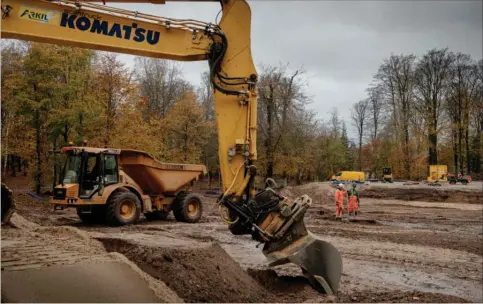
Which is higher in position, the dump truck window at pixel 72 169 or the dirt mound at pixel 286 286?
the dump truck window at pixel 72 169

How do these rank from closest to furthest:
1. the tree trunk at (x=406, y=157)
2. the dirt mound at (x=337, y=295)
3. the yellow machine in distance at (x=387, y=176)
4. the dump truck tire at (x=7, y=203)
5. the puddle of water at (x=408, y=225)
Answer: the dump truck tire at (x=7, y=203) → the dirt mound at (x=337, y=295) → the puddle of water at (x=408, y=225) → the yellow machine in distance at (x=387, y=176) → the tree trunk at (x=406, y=157)

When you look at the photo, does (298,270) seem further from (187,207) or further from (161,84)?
(161,84)

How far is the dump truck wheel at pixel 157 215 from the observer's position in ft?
54.6

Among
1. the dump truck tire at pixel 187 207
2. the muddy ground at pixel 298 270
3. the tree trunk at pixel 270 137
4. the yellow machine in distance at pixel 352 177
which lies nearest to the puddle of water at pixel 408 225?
the muddy ground at pixel 298 270

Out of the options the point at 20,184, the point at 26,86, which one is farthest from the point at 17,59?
the point at 20,184

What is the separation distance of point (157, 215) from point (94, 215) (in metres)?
2.71

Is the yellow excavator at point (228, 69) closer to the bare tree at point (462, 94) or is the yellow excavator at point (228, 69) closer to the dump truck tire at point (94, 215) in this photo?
the dump truck tire at point (94, 215)

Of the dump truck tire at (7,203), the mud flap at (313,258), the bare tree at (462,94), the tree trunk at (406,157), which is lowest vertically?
the mud flap at (313,258)

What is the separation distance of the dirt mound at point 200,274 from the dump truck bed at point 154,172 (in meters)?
6.98

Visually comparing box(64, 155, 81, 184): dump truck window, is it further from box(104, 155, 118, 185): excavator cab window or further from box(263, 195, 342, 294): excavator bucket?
box(263, 195, 342, 294): excavator bucket

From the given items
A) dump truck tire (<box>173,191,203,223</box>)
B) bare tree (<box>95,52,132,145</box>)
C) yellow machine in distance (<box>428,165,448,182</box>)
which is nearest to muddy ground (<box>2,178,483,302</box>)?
dump truck tire (<box>173,191,203,223</box>)

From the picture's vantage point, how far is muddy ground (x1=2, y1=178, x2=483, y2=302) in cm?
687

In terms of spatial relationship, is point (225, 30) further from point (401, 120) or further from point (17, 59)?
point (401, 120)

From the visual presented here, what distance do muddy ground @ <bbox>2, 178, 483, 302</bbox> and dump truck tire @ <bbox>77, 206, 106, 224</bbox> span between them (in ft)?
1.59
